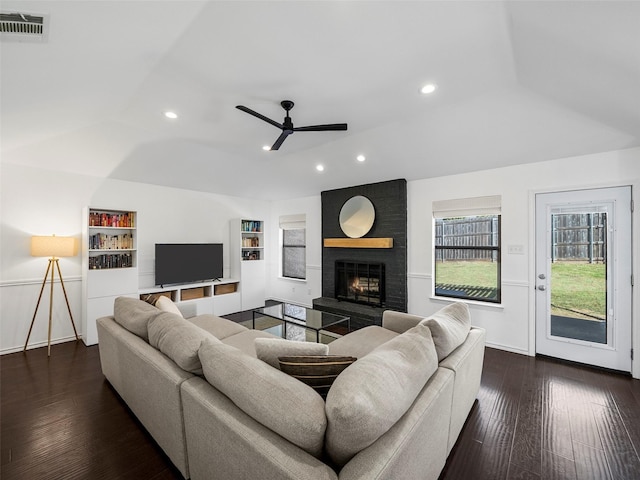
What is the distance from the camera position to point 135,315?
2.36 metres

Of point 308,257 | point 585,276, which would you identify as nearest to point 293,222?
point 308,257

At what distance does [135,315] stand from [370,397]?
214 cm

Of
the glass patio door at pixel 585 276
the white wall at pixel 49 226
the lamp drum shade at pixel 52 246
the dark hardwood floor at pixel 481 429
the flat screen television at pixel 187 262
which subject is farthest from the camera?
the flat screen television at pixel 187 262

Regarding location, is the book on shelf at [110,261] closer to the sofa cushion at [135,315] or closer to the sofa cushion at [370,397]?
the sofa cushion at [135,315]

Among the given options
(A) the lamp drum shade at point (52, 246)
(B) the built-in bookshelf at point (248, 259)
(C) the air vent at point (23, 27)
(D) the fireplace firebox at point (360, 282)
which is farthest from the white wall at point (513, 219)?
(A) the lamp drum shade at point (52, 246)

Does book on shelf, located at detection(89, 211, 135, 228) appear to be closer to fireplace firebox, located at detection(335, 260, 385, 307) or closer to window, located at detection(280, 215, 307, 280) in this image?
window, located at detection(280, 215, 307, 280)

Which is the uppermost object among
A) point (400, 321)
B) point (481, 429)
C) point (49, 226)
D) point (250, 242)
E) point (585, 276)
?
point (49, 226)

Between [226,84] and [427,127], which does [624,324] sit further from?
[226,84]

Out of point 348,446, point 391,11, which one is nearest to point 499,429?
point 348,446

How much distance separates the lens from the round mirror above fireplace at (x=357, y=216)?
4.89 m

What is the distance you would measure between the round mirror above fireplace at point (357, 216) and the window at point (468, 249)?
1071 millimetres

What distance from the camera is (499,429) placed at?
2.15 metres

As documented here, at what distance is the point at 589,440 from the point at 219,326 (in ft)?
10.7

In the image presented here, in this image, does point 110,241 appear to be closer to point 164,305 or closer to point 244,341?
point 164,305
